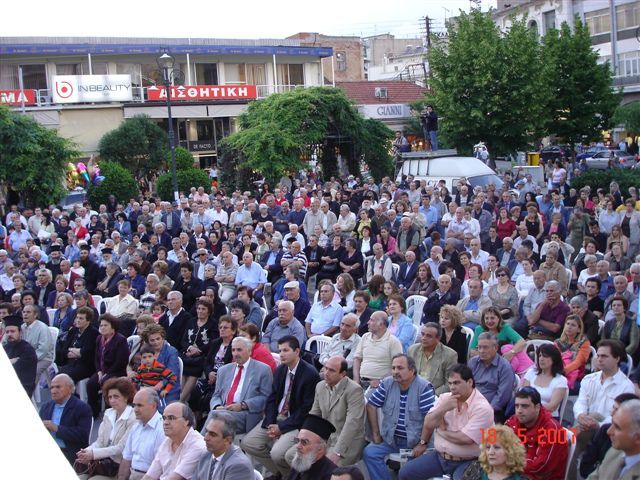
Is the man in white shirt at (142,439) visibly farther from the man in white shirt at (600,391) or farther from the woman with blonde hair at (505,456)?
the man in white shirt at (600,391)

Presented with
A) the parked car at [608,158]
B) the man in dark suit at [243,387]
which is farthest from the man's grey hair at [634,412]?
the parked car at [608,158]

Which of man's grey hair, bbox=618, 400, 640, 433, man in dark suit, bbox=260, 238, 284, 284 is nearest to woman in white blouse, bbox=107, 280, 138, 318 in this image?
man in dark suit, bbox=260, 238, 284, 284

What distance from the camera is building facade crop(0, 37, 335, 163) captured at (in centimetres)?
3609

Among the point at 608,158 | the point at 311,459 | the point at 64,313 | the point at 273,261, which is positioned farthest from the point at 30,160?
the point at 608,158

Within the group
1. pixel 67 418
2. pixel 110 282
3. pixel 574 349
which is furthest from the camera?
pixel 110 282

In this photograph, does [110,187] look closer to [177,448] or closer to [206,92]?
[177,448]

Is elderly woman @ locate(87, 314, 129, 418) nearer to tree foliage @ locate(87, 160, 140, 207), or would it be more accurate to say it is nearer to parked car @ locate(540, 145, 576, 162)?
tree foliage @ locate(87, 160, 140, 207)

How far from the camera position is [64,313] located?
33.2 feet

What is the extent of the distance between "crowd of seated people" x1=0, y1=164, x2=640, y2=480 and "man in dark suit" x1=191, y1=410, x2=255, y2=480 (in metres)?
0.01

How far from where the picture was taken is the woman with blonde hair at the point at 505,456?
15.6 ft

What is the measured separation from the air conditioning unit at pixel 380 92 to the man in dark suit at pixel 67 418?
43.5 m

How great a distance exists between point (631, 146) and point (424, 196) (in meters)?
24.5

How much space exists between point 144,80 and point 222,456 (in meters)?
37.5
